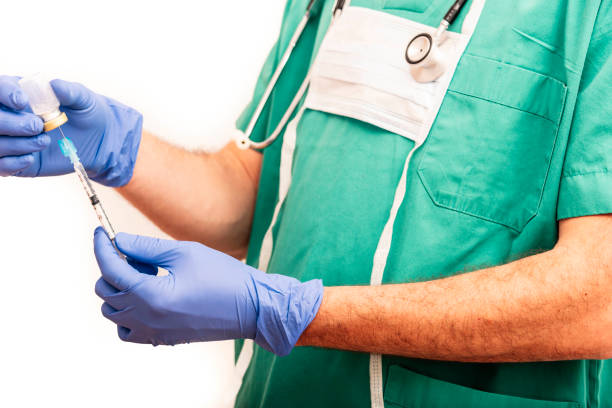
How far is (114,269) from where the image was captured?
787 millimetres

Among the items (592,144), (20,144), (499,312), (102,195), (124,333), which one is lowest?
(102,195)

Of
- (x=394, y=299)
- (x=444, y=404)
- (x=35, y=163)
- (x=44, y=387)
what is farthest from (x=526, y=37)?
(x=44, y=387)

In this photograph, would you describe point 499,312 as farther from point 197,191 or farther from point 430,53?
point 197,191

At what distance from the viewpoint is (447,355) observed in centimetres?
85

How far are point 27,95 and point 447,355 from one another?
27.8 inches

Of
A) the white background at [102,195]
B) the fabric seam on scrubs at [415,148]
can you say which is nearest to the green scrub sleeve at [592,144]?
the fabric seam on scrubs at [415,148]

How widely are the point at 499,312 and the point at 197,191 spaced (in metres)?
0.64

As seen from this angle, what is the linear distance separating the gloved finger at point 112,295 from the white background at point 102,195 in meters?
0.68

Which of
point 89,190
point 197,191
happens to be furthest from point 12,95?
point 197,191

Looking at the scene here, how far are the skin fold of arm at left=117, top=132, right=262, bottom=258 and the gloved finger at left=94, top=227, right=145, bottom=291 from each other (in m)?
0.33

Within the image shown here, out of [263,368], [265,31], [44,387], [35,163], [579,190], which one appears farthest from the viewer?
[265,31]

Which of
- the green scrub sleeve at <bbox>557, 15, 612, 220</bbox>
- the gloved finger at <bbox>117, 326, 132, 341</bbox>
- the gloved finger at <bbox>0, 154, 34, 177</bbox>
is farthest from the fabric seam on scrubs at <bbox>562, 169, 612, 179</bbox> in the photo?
the gloved finger at <bbox>0, 154, 34, 177</bbox>

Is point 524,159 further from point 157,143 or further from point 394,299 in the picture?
point 157,143

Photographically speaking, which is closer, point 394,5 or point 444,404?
point 444,404
